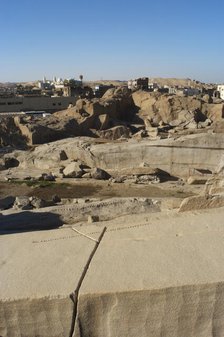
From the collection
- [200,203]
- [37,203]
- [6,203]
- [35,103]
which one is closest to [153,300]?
[200,203]

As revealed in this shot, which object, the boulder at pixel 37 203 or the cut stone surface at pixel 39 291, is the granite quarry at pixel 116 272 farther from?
the boulder at pixel 37 203

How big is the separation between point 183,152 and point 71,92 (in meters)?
22.9

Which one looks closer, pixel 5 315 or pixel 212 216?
pixel 5 315

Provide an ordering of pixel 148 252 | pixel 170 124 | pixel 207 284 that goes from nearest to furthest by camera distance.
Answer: pixel 207 284
pixel 148 252
pixel 170 124

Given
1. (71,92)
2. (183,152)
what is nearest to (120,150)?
(183,152)

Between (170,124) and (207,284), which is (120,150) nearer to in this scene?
(170,124)

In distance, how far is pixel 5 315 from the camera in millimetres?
3426

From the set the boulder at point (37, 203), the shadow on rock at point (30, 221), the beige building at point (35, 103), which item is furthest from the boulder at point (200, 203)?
the beige building at point (35, 103)

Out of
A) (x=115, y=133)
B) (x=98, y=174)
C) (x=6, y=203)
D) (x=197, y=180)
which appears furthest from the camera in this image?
(x=115, y=133)

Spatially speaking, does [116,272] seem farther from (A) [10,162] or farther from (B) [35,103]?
(B) [35,103]

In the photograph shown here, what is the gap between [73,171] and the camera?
1513 cm

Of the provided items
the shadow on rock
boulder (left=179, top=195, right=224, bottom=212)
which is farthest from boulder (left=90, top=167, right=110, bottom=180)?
boulder (left=179, top=195, right=224, bottom=212)

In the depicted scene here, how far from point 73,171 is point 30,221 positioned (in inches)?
314

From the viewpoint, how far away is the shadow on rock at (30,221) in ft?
22.5
